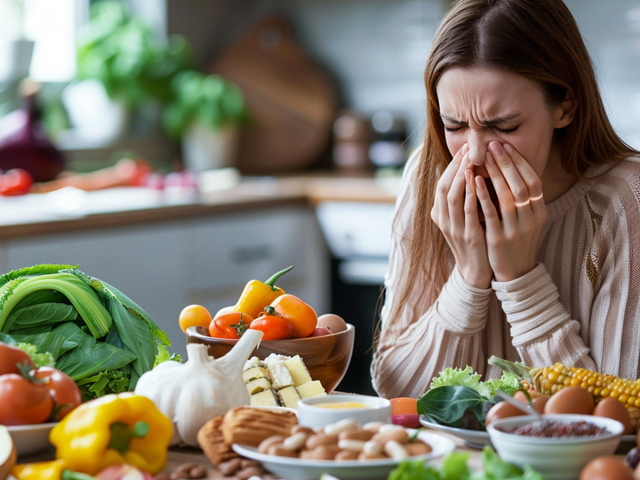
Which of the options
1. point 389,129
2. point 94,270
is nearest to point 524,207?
point 94,270

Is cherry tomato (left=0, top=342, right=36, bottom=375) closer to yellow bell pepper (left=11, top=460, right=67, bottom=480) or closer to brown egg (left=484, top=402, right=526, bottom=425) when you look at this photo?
yellow bell pepper (left=11, top=460, right=67, bottom=480)

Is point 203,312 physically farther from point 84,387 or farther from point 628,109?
point 628,109

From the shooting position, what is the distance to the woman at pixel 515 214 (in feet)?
4.99

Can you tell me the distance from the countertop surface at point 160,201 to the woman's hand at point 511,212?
1.59m

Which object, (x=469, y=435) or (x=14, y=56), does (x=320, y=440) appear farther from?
(x=14, y=56)

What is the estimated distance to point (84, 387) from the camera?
46.9 inches

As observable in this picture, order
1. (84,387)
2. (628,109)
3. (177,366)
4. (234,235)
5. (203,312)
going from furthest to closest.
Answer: (628,109) < (234,235) < (203,312) < (84,387) < (177,366)

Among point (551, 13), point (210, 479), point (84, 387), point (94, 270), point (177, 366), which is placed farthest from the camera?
point (94, 270)

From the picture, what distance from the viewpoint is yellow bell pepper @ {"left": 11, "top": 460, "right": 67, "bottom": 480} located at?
0.86 m

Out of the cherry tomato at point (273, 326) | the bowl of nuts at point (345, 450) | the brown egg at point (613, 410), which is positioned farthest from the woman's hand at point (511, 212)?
the bowl of nuts at point (345, 450)

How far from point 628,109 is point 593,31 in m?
0.36

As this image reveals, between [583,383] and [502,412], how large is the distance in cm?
17

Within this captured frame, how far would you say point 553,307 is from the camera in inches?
59.7

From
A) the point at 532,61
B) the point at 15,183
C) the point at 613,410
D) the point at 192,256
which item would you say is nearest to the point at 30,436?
the point at 613,410
